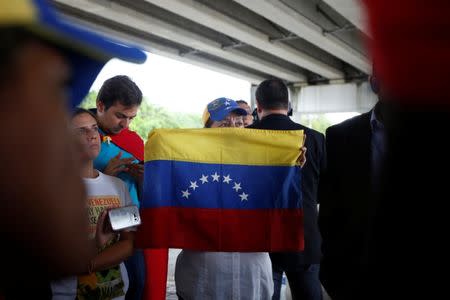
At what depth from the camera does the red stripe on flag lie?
2.98 m

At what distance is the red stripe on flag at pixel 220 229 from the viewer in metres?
2.98

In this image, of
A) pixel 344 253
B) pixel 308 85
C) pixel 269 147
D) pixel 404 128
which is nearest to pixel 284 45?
pixel 308 85

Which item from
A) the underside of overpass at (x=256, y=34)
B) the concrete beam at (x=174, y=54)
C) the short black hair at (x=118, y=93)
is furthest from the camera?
the concrete beam at (x=174, y=54)

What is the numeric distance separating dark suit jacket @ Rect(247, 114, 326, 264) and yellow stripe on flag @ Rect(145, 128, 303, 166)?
393 millimetres

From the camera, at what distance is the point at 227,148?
3.18 meters

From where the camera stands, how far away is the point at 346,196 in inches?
92.5

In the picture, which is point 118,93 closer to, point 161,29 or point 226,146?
point 226,146

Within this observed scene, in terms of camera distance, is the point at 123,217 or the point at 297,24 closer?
the point at 123,217

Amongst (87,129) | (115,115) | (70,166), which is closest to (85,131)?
(87,129)

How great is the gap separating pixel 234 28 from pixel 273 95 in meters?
6.27

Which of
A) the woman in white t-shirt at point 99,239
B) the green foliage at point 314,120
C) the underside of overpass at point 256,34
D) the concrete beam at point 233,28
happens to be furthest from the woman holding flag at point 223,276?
the green foliage at point 314,120

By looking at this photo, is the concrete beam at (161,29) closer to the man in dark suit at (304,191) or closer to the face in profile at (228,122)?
the face in profile at (228,122)

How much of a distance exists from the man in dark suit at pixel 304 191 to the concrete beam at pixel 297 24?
11.1 ft

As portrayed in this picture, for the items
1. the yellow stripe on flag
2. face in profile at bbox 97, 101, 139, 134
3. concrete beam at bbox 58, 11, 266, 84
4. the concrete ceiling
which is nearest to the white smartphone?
the yellow stripe on flag
